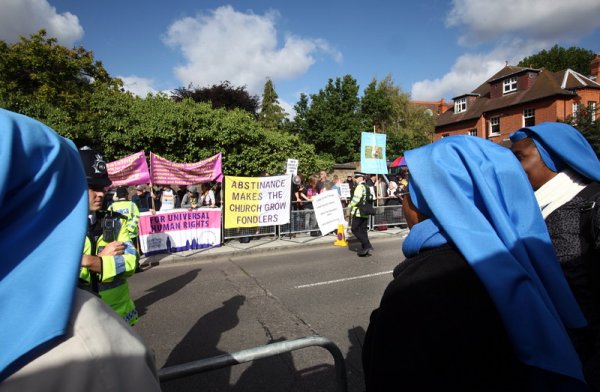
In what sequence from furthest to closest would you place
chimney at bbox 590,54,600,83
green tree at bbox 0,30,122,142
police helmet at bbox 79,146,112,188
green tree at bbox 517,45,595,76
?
green tree at bbox 517,45,595,76, chimney at bbox 590,54,600,83, green tree at bbox 0,30,122,142, police helmet at bbox 79,146,112,188

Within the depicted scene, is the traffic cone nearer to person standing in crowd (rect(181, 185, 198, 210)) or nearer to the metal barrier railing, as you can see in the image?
person standing in crowd (rect(181, 185, 198, 210))

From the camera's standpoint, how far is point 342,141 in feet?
124

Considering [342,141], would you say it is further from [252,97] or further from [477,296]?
[477,296]

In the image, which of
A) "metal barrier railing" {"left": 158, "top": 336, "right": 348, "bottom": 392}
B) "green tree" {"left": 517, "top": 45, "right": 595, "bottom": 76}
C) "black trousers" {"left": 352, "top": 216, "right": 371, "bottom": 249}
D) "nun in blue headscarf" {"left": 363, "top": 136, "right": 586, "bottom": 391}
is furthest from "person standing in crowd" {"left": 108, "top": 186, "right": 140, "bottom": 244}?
"green tree" {"left": 517, "top": 45, "right": 595, "bottom": 76}

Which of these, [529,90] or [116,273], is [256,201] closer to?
[116,273]

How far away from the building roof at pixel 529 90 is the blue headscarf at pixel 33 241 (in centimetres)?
3698

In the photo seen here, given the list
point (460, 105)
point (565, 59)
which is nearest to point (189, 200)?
point (460, 105)

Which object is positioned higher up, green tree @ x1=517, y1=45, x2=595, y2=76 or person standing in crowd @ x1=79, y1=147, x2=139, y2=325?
green tree @ x1=517, y1=45, x2=595, y2=76

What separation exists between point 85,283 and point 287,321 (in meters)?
2.83

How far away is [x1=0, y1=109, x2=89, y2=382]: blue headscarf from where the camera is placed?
0.73m

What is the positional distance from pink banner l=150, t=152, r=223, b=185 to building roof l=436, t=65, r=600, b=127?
31.4 meters

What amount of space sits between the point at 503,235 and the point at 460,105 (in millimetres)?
44717

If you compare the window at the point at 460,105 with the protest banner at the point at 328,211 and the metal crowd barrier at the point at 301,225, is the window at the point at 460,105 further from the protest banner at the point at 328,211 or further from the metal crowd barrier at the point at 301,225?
the protest banner at the point at 328,211

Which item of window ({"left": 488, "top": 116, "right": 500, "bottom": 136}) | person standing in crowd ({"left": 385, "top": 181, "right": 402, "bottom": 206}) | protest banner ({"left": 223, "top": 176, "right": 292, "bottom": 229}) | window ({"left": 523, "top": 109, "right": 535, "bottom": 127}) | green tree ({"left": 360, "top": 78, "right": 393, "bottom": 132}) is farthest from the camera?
green tree ({"left": 360, "top": 78, "right": 393, "bottom": 132})
